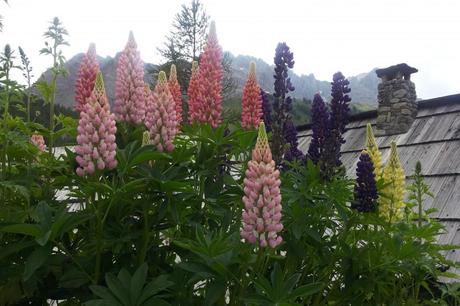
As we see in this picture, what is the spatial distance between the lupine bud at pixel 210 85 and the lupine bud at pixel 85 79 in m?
0.57

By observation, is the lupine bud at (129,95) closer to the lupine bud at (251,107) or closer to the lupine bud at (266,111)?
the lupine bud at (251,107)

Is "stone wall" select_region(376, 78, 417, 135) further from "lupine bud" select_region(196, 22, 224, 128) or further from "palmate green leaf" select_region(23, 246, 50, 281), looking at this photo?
"palmate green leaf" select_region(23, 246, 50, 281)

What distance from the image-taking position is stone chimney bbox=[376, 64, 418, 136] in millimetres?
9773

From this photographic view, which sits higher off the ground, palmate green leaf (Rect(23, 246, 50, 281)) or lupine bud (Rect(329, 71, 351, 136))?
lupine bud (Rect(329, 71, 351, 136))

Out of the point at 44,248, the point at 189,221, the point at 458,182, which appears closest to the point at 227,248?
the point at 189,221

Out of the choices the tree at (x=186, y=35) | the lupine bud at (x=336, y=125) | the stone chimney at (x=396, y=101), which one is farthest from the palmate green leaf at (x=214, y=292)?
the tree at (x=186, y=35)

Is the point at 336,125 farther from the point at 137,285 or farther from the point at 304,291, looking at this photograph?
the point at 137,285

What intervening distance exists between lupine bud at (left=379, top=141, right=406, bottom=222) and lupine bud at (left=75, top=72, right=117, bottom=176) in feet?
5.54

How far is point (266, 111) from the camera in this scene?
2.69 m

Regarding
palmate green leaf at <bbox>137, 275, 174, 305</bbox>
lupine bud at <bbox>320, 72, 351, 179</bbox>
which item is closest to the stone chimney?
lupine bud at <bbox>320, 72, 351, 179</bbox>

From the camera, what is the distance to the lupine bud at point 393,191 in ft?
9.38

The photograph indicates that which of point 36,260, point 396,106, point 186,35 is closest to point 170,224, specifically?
point 36,260

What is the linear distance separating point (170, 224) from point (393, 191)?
1.55 meters

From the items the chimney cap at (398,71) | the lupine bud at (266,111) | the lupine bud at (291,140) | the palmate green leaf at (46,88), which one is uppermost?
the chimney cap at (398,71)
